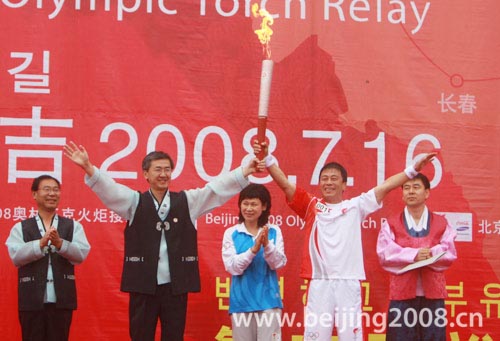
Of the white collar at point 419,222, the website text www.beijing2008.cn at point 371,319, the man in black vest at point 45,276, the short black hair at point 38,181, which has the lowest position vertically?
the website text www.beijing2008.cn at point 371,319

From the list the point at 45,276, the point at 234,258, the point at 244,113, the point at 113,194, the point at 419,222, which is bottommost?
the point at 45,276

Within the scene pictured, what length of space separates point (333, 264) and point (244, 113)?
4.69ft

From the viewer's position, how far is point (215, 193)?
15.4 feet

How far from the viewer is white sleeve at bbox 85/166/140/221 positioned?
14.6ft

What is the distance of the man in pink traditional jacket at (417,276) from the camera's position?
509cm

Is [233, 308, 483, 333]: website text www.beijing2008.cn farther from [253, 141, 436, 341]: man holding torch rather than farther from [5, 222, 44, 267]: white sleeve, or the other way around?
[5, 222, 44, 267]: white sleeve

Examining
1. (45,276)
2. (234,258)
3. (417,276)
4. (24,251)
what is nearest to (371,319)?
(417,276)

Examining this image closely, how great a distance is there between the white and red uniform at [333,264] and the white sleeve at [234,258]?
35 cm

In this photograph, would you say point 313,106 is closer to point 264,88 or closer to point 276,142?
point 276,142

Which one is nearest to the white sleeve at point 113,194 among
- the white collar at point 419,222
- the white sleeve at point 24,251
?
the white sleeve at point 24,251

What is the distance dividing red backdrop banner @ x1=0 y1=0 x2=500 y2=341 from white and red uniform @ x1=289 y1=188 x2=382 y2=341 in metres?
0.77

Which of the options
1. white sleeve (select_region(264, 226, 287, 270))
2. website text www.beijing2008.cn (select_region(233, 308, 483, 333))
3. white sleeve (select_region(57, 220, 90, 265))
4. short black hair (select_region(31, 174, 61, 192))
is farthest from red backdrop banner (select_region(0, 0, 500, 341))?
white sleeve (select_region(264, 226, 287, 270))

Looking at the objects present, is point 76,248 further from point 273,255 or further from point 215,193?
point 273,255

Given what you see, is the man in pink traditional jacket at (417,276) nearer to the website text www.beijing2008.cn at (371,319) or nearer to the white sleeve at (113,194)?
the website text www.beijing2008.cn at (371,319)
